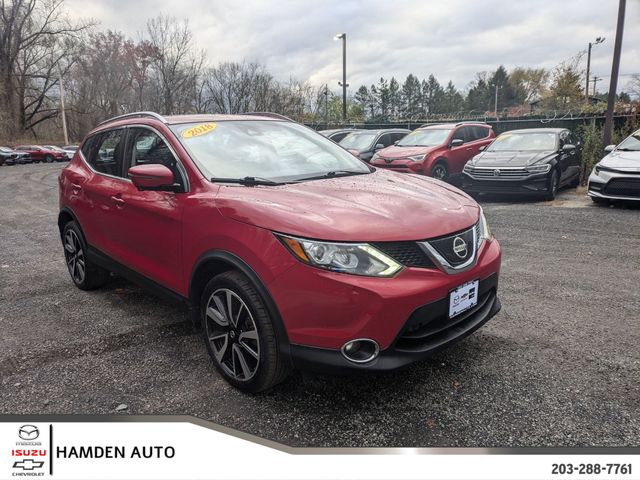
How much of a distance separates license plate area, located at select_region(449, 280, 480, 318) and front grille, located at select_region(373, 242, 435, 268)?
229mm

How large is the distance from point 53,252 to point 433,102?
89721 millimetres

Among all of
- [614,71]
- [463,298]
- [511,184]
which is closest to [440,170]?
[511,184]

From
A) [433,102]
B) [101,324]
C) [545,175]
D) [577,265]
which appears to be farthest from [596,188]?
[433,102]

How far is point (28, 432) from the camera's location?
2186 millimetres

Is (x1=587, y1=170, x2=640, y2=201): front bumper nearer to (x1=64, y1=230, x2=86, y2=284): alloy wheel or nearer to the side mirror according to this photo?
the side mirror

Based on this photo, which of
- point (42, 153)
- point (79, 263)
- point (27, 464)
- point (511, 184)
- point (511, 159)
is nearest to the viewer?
point (27, 464)

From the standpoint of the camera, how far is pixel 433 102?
3487 inches

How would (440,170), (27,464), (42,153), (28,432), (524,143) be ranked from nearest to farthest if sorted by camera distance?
(27,464) < (28,432) < (524,143) < (440,170) < (42,153)

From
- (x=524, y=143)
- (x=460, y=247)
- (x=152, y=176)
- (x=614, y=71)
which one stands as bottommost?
(x=460, y=247)

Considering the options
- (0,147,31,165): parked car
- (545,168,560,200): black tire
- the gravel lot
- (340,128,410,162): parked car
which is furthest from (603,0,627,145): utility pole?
(0,147,31,165): parked car

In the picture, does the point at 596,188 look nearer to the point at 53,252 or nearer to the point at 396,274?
the point at 396,274

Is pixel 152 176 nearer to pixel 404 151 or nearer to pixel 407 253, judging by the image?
pixel 407 253

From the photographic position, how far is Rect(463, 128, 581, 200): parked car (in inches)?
366

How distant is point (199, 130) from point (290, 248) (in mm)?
1539
